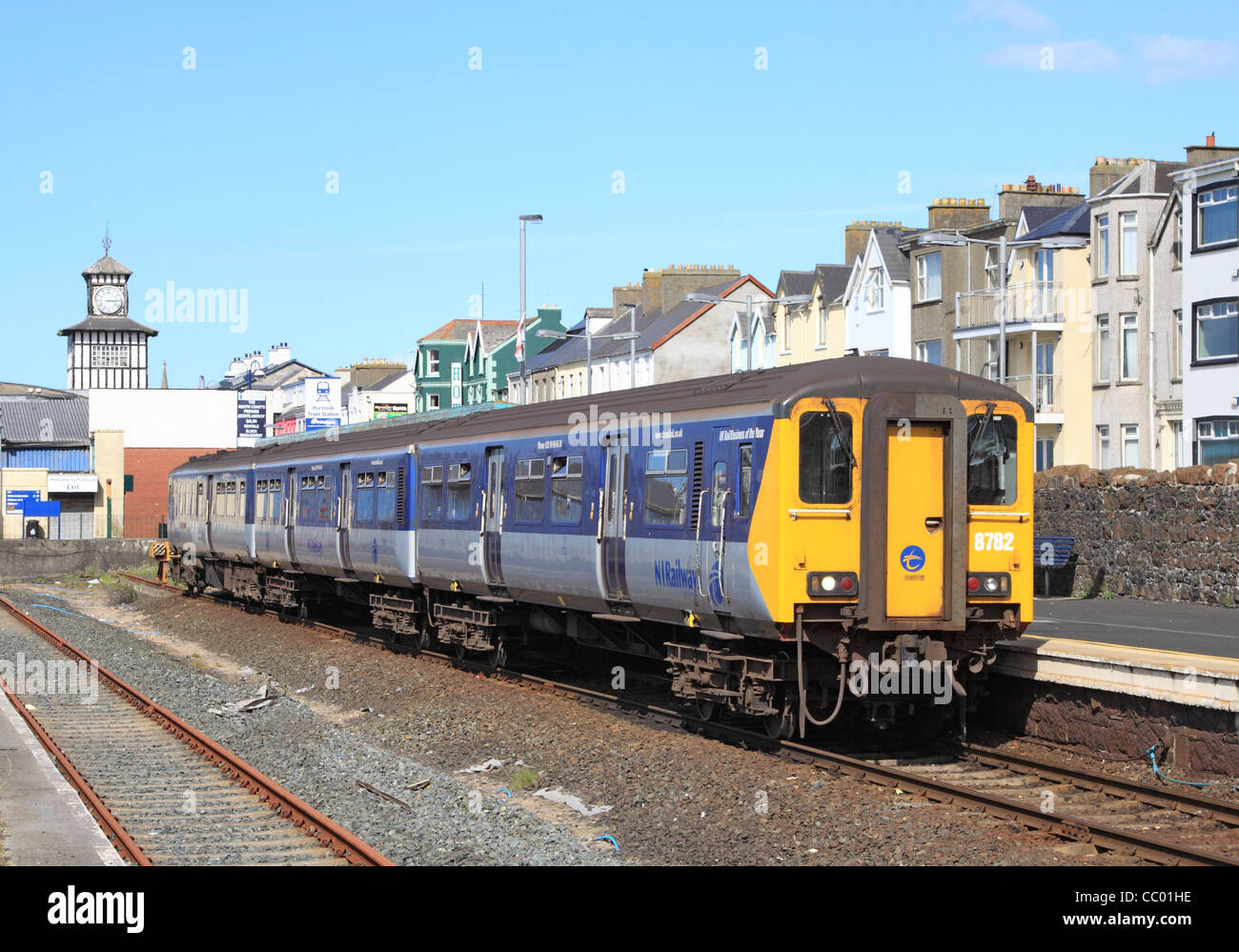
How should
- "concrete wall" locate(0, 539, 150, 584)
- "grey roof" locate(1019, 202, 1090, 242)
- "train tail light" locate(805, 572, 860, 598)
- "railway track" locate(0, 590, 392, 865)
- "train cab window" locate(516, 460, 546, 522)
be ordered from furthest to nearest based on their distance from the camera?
"concrete wall" locate(0, 539, 150, 584) < "grey roof" locate(1019, 202, 1090, 242) < "train cab window" locate(516, 460, 546, 522) < "train tail light" locate(805, 572, 860, 598) < "railway track" locate(0, 590, 392, 865)

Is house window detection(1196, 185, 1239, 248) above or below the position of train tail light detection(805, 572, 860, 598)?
above

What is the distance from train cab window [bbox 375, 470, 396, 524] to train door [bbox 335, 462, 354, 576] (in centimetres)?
145

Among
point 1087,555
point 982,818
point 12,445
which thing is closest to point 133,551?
point 12,445

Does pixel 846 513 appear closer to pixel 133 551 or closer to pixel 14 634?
pixel 14 634

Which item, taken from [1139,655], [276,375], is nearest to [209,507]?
[1139,655]

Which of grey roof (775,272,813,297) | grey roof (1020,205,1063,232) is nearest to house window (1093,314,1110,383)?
grey roof (1020,205,1063,232)

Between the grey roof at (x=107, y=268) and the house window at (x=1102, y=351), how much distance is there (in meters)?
94.6

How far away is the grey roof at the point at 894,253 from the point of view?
4419cm

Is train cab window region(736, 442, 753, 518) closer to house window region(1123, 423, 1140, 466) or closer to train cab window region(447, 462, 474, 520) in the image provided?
train cab window region(447, 462, 474, 520)

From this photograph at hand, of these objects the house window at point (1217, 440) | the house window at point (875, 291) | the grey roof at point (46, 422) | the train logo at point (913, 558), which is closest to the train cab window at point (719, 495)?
the train logo at point (913, 558)

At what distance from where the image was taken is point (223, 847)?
10766 millimetres

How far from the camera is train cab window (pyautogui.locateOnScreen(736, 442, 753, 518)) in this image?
12.8m

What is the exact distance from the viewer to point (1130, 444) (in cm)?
3650
